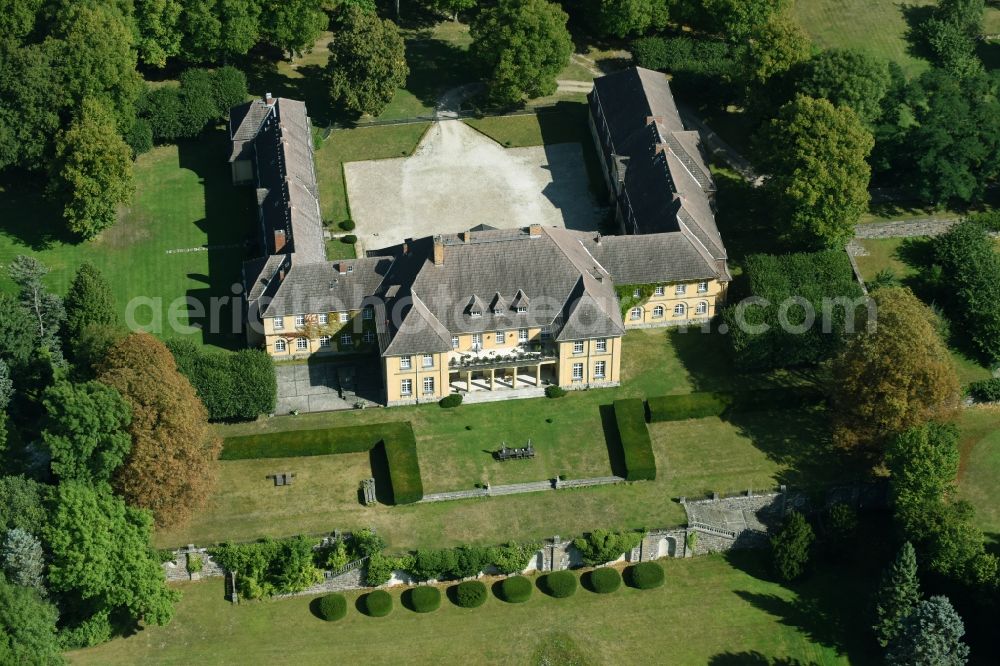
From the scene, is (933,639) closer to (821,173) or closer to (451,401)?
(451,401)

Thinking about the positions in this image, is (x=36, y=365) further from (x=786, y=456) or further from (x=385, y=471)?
(x=786, y=456)

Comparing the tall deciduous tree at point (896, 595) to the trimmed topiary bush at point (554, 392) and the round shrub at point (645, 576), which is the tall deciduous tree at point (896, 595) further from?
the trimmed topiary bush at point (554, 392)

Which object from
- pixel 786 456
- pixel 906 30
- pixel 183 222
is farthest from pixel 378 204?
pixel 906 30

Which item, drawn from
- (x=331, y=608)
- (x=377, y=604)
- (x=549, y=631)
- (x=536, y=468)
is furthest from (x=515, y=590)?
(x=331, y=608)

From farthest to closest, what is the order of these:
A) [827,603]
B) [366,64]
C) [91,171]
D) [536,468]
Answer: [366,64]
[91,171]
[536,468]
[827,603]

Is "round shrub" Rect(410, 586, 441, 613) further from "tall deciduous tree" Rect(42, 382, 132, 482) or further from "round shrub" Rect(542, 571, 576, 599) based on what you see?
"tall deciduous tree" Rect(42, 382, 132, 482)

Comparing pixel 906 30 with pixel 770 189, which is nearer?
pixel 770 189

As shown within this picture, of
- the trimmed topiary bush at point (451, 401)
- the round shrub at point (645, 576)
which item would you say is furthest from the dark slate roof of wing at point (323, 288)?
the round shrub at point (645, 576)

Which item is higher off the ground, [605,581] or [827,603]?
[605,581]
